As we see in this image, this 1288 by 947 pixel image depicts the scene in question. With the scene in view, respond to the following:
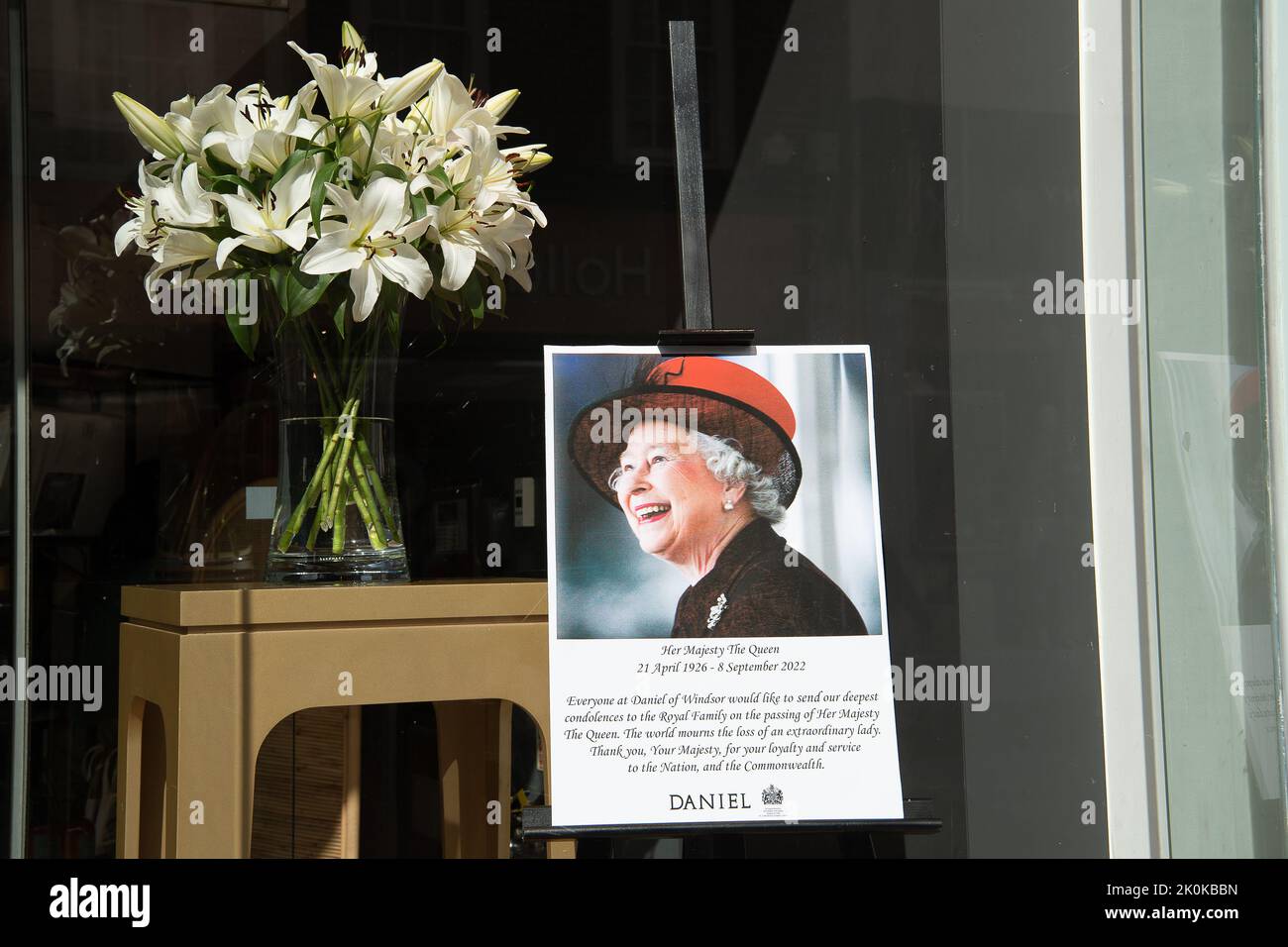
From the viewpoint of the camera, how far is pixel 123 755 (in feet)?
4.11

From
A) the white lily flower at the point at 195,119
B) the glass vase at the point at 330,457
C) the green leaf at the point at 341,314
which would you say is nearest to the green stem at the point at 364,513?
the glass vase at the point at 330,457

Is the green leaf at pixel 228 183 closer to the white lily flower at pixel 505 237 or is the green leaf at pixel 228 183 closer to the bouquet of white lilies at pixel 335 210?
the bouquet of white lilies at pixel 335 210

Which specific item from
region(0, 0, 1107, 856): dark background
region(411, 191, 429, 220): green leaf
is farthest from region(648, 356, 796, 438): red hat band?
region(0, 0, 1107, 856): dark background

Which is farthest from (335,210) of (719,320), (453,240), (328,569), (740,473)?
(719,320)

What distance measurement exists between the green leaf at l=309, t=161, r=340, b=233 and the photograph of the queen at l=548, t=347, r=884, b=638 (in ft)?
0.91

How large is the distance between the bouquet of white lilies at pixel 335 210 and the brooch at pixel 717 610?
0.40 m

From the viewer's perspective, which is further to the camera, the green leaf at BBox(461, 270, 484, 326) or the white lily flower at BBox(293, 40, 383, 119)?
the green leaf at BBox(461, 270, 484, 326)

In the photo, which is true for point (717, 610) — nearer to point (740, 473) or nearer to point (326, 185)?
point (740, 473)

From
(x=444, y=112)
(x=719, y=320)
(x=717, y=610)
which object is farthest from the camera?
(x=719, y=320)

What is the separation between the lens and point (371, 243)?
45.0 inches

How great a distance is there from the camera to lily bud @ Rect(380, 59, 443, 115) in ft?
3.89

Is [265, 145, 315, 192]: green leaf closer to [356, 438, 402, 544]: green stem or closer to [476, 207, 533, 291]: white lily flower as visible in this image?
[476, 207, 533, 291]: white lily flower

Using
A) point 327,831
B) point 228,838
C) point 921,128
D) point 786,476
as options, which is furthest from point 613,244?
point 228,838

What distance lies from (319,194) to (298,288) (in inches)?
4.0
